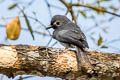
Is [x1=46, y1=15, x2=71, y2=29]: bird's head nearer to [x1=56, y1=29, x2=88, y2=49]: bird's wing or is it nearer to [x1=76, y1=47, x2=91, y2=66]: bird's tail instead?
[x1=56, y1=29, x2=88, y2=49]: bird's wing

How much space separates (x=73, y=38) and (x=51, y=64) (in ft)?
2.87

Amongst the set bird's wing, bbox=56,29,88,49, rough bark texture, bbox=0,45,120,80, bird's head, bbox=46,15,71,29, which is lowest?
rough bark texture, bbox=0,45,120,80

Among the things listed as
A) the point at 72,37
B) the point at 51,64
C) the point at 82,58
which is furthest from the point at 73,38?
the point at 51,64

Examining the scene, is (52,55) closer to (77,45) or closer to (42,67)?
(42,67)

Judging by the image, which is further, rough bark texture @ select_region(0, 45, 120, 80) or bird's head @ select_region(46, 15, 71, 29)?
bird's head @ select_region(46, 15, 71, 29)

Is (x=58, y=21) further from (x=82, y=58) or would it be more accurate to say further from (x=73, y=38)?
(x=82, y=58)

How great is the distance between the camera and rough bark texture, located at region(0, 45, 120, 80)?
371cm

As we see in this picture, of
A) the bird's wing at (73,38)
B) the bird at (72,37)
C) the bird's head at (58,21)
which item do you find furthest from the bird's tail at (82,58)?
the bird's head at (58,21)

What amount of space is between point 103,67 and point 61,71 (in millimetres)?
567

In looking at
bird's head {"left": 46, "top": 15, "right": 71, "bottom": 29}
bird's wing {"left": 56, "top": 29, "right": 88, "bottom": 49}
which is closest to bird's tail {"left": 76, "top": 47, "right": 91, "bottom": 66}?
bird's wing {"left": 56, "top": 29, "right": 88, "bottom": 49}

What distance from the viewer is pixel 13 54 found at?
3.73m

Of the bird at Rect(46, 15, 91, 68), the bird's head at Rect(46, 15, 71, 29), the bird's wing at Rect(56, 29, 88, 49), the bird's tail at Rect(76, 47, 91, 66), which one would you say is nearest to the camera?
the bird's tail at Rect(76, 47, 91, 66)

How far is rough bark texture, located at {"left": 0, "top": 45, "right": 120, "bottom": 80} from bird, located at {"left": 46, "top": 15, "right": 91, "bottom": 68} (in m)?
0.11

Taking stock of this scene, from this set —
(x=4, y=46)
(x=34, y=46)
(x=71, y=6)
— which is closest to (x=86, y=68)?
(x=34, y=46)
